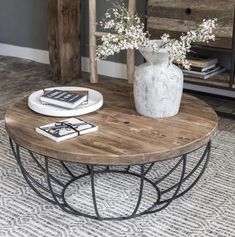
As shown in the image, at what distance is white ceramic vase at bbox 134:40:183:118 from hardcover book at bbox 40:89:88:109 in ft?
0.77

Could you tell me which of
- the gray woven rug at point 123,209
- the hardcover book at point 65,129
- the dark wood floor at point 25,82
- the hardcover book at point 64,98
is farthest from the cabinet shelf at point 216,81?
the hardcover book at point 65,129

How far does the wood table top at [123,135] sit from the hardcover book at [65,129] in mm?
21

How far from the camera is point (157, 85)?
5.57 ft

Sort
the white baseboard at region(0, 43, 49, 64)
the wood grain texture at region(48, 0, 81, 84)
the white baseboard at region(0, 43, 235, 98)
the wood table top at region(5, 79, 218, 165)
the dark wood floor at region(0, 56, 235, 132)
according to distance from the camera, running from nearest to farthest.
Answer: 1. the wood table top at region(5, 79, 218, 165)
2. the dark wood floor at region(0, 56, 235, 132)
3. the white baseboard at region(0, 43, 235, 98)
4. the wood grain texture at region(48, 0, 81, 84)
5. the white baseboard at region(0, 43, 49, 64)

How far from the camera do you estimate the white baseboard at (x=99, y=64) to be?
3268 millimetres

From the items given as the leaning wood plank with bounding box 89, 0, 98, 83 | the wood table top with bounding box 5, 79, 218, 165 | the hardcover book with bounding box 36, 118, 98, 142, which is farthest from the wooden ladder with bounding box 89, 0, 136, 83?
the hardcover book with bounding box 36, 118, 98, 142

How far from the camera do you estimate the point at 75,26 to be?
355cm

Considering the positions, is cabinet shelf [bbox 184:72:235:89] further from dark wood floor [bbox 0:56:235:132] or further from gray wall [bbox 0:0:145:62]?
gray wall [bbox 0:0:145:62]

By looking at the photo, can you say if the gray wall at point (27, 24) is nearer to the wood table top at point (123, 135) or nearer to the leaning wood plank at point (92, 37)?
the leaning wood plank at point (92, 37)

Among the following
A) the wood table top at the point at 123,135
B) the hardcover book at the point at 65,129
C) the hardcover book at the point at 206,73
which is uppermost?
the hardcover book at the point at 65,129

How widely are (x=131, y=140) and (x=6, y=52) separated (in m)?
3.26

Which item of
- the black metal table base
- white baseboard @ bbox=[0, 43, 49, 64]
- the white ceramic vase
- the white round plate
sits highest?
the white ceramic vase

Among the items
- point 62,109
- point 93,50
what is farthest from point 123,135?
point 93,50

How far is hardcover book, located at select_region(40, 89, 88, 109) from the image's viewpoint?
1.76 metres
